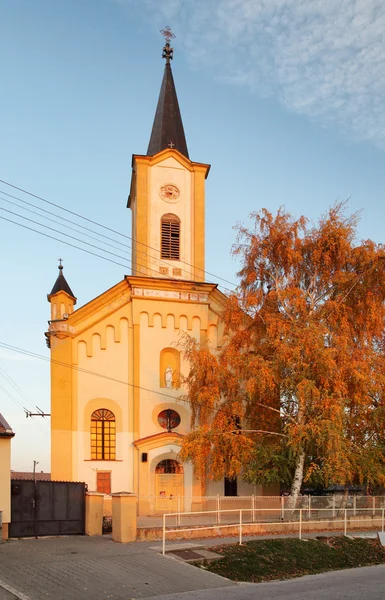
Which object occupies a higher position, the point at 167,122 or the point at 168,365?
the point at 167,122

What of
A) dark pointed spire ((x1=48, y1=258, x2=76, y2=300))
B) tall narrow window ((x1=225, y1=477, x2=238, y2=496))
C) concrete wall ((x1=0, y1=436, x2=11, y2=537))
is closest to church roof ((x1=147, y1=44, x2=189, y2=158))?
dark pointed spire ((x1=48, y1=258, x2=76, y2=300))

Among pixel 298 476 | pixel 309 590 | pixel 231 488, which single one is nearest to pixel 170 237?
pixel 231 488

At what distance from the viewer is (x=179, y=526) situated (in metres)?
22.1

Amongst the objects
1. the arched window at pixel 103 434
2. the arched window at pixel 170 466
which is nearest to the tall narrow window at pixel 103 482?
the arched window at pixel 103 434

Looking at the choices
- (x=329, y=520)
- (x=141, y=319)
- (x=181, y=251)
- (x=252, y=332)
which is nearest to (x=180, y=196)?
(x=181, y=251)

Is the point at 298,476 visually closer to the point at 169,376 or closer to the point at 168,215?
the point at 169,376

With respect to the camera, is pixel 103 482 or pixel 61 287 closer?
pixel 103 482

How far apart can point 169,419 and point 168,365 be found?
262 cm

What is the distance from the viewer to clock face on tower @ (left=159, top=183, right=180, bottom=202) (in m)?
36.5

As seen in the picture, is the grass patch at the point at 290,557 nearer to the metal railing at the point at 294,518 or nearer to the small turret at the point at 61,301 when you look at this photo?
the metal railing at the point at 294,518

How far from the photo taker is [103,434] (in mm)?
31766

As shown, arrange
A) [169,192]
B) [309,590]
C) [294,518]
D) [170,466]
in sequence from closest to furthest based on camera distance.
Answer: [309,590] → [294,518] → [170,466] → [169,192]

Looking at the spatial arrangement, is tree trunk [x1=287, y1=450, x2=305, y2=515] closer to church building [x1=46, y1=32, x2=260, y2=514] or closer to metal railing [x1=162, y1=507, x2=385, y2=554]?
metal railing [x1=162, y1=507, x2=385, y2=554]

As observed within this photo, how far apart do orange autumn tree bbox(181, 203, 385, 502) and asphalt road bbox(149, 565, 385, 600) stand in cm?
819
